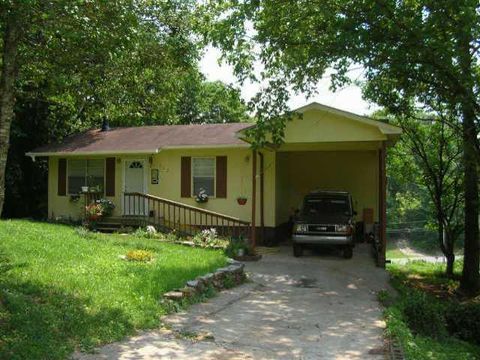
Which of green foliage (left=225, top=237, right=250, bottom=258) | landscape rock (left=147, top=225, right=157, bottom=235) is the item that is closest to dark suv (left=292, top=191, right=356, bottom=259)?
green foliage (left=225, top=237, right=250, bottom=258)

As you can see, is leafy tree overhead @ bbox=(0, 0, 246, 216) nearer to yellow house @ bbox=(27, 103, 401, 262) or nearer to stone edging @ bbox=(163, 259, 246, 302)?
stone edging @ bbox=(163, 259, 246, 302)

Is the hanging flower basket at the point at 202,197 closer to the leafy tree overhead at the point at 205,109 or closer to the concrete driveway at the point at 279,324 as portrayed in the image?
the concrete driveway at the point at 279,324

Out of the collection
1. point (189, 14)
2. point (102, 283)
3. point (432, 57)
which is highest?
point (189, 14)

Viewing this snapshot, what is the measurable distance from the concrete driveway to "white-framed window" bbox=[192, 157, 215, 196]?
260 inches

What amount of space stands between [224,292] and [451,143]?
43.3 feet

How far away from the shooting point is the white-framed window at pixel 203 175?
1912 centimetres

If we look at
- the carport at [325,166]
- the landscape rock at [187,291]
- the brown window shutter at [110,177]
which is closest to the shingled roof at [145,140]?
→ the brown window shutter at [110,177]

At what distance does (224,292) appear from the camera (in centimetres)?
1035

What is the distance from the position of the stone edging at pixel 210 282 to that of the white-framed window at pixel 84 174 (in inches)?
407

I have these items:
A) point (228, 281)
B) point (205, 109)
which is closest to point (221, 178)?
point (228, 281)

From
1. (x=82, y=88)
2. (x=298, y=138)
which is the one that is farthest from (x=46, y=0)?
(x=298, y=138)

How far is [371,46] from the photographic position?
10.1 meters

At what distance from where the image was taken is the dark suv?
14.8 m

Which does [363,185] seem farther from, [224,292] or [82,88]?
[82,88]
